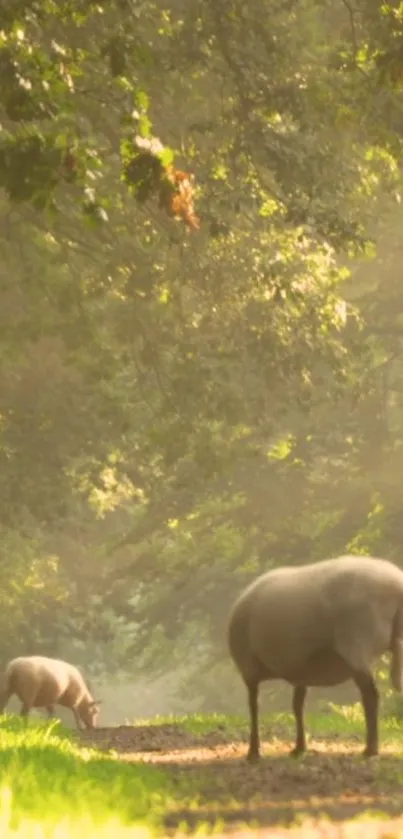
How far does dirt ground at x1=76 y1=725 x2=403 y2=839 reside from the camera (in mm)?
6191

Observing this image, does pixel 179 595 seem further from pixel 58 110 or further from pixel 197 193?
pixel 58 110

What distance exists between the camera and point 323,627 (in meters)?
10.6

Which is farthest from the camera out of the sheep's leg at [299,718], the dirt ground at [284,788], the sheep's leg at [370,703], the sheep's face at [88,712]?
the sheep's face at [88,712]

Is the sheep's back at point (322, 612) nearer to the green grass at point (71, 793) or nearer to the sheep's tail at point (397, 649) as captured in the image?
the sheep's tail at point (397, 649)

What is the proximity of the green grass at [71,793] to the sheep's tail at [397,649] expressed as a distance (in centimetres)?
220

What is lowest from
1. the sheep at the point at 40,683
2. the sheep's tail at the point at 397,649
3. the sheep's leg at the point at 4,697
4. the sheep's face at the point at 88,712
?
the sheep's face at the point at 88,712

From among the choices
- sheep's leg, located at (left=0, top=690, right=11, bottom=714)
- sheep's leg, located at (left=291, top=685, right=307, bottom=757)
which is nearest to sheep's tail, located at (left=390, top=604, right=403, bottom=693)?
sheep's leg, located at (left=291, top=685, right=307, bottom=757)

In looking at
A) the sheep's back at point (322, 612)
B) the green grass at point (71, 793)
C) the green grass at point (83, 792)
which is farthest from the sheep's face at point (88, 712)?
the green grass at point (71, 793)

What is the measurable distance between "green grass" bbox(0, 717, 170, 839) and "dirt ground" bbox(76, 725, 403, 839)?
211mm

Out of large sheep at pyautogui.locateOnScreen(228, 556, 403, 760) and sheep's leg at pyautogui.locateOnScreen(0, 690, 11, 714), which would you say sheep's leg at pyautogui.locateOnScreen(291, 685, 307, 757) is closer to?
large sheep at pyautogui.locateOnScreen(228, 556, 403, 760)

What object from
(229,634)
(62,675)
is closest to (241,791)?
(229,634)

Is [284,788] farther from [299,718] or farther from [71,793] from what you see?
[299,718]

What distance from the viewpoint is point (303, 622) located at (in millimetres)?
10789

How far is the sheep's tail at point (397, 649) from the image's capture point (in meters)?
10.5
